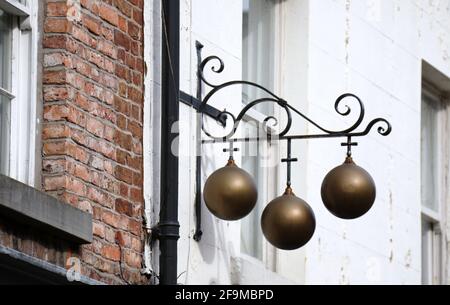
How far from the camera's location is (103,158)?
873 cm

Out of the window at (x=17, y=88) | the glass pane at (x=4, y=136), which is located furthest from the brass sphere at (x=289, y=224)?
the glass pane at (x=4, y=136)

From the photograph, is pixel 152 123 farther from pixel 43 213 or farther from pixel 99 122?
pixel 43 213

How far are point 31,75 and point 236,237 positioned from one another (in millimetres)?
2219

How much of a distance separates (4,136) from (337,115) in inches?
153

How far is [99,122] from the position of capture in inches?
344

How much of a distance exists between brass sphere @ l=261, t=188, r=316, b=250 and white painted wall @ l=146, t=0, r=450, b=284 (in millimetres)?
812

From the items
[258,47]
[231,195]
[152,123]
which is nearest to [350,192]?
[231,195]

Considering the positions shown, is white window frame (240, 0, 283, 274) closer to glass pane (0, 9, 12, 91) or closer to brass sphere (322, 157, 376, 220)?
brass sphere (322, 157, 376, 220)

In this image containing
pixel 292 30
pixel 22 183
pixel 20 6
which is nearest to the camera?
pixel 22 183

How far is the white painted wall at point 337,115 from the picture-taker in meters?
9.79

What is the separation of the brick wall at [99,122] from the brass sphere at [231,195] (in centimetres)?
54

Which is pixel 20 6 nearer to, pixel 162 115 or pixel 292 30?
pixel 162 115

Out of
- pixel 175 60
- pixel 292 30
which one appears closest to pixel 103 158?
pixel 175 60

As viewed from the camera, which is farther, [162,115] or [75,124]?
[162,115]
